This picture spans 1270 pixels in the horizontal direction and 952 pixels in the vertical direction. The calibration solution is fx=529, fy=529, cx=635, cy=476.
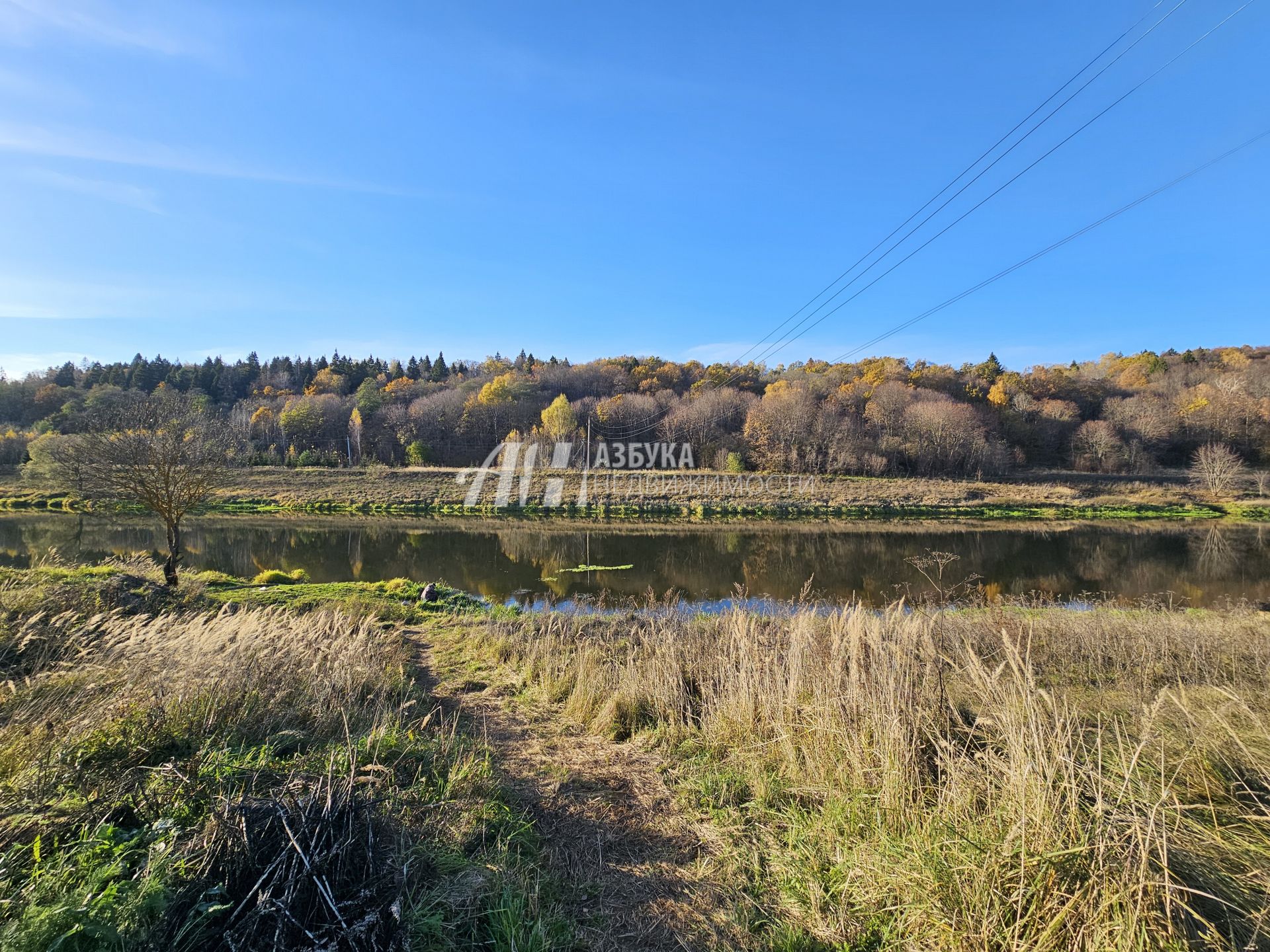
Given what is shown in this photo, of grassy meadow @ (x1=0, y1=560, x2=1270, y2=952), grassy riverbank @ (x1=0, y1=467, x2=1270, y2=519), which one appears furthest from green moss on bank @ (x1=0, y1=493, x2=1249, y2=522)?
grassy meadow @ (x1=0, y1=560, x2=1270, y2=952)

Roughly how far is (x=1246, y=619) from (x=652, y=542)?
20.0 meters

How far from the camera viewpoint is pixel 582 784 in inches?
178

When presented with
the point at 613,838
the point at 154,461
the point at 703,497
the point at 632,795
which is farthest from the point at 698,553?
the point at 613,838

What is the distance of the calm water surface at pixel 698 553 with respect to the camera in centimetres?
1753

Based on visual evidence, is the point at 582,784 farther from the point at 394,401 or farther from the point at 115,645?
the point at 394,401

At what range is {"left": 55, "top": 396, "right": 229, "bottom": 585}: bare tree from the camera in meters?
12.0

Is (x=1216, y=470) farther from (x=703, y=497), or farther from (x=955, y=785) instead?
(x=955, y=785)

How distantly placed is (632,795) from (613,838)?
62 cm

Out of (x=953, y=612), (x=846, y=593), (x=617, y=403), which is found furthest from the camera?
(x=617, y=403)

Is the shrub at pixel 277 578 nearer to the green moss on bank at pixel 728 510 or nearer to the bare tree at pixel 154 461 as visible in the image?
the bare tree at pixel 154 461

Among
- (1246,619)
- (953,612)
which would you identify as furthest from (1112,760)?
(1246,619)

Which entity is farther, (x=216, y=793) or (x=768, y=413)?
(x=768, y=413)

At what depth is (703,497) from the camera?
4119cm

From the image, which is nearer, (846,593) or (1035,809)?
(1035,809)
